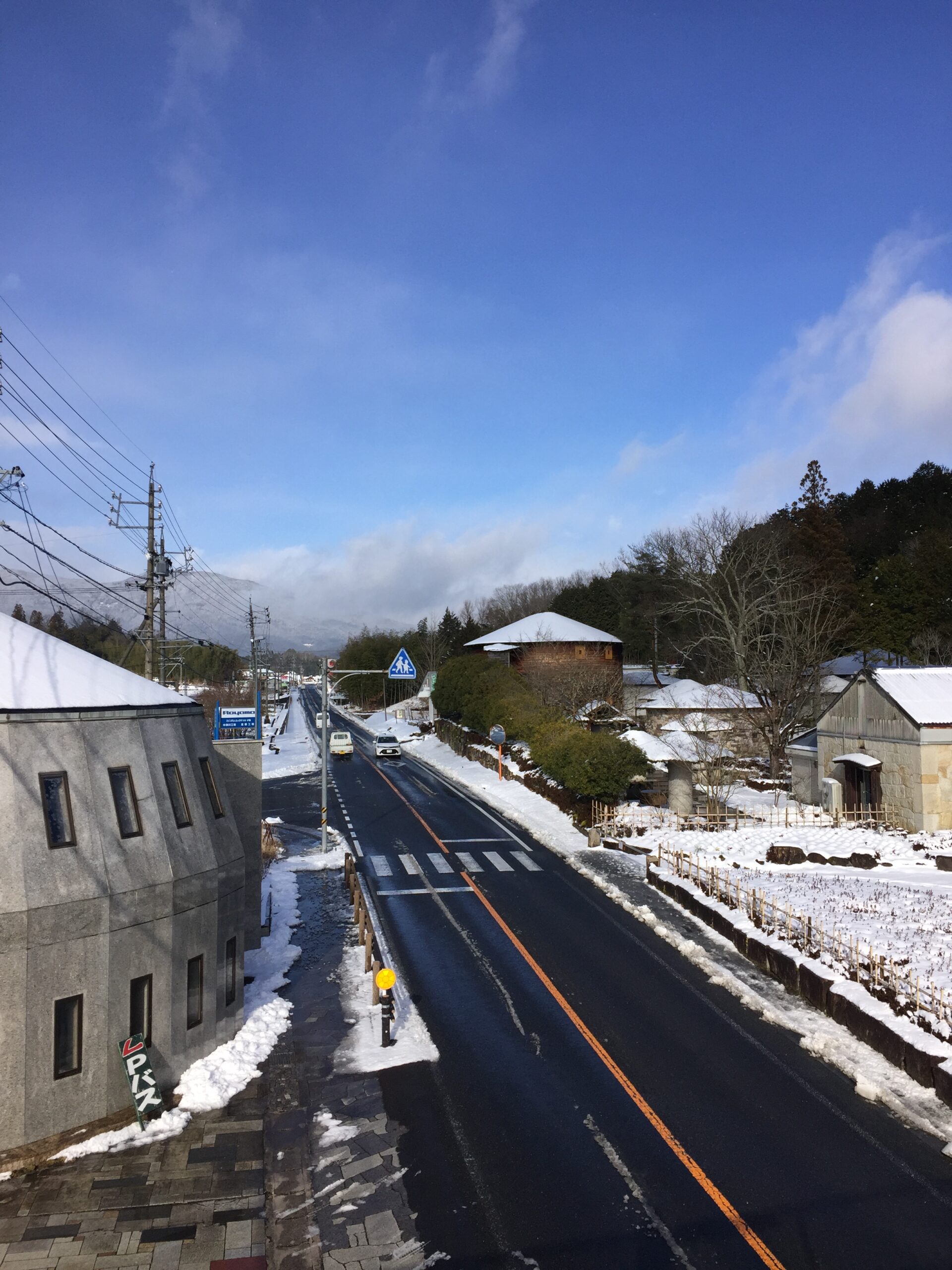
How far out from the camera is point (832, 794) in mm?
31203

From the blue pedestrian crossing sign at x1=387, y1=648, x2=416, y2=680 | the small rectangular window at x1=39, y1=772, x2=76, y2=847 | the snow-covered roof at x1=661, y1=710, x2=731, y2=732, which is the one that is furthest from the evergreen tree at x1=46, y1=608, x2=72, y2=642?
the small rectangular window at x1=39, y1=772, x2=76, y2=847

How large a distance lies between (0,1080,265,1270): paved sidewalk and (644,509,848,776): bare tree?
35989 mm

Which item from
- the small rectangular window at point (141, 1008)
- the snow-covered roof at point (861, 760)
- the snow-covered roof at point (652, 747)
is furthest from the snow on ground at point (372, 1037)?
the snow-covered roof at point (861, 760)

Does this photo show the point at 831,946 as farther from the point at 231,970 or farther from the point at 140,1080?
the point at 140,1080

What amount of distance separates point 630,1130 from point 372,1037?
186 inches

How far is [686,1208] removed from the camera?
9.02 meters

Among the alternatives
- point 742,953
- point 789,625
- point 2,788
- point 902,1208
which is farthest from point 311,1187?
point 789,625

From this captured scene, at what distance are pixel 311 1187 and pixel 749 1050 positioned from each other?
725 cm

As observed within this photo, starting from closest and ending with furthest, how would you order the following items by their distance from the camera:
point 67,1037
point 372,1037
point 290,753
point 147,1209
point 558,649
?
point 147,1209 → point 67,1037 → point 372,1037 → point 290,753 → point 558,649

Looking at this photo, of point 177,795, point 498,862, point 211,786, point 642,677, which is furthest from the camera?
point 642,677

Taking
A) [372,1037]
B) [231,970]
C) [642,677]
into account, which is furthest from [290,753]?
[231,970]

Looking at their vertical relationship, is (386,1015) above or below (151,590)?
below

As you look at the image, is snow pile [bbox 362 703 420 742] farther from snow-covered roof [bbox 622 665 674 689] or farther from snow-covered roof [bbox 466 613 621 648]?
snow-covered roof [bbox 622 665 674 689]

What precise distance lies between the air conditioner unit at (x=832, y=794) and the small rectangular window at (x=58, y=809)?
27.5 meters
